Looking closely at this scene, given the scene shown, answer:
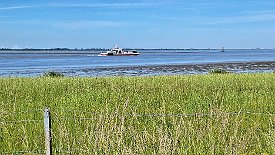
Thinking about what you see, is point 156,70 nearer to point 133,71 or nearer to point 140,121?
point 133,71

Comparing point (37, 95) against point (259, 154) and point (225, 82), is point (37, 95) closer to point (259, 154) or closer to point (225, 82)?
point (225, 82)

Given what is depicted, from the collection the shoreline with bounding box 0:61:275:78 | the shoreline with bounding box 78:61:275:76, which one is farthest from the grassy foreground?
the shoreline with bounding box 78:61:275:76

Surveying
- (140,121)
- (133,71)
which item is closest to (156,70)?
(133,71)

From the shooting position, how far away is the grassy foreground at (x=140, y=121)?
788 centimetres

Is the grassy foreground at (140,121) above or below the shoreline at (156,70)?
above

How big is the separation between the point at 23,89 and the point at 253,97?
31.9ft

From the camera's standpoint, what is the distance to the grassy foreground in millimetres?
7879

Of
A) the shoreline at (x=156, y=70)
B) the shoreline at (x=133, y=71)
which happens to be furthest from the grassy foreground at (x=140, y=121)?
the shoreline at (x=156, y=70)

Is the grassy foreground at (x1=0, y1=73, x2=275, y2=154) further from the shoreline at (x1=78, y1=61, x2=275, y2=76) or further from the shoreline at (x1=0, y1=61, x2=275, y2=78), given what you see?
the shoreline at (x1=78, y1=61, x2=275, y2=76)

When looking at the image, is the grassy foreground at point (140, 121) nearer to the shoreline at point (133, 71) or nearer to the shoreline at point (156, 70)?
the shoreline at point (133, 71)

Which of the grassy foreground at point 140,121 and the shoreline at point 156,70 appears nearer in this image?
the grassy foreground at point 140,121

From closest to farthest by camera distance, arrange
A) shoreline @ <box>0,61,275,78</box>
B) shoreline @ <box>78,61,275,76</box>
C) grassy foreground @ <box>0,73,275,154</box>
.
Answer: grassy foreground @ <box>0,73,275,154</box>
shoreline @ <box>0,61,275,78</box>
shoreline @ <box>78,61,275,76</box>

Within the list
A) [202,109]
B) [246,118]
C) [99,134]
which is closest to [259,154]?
[99,134]

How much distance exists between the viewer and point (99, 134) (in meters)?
7.83
